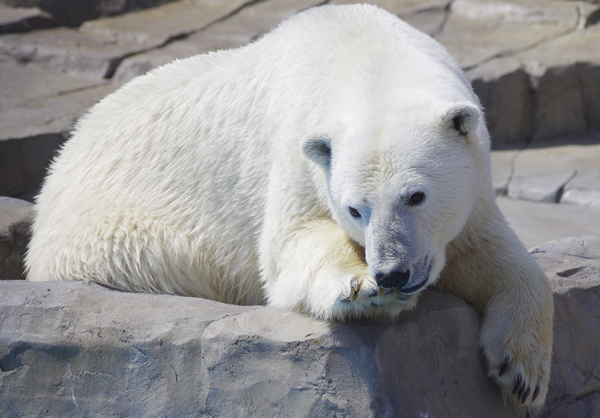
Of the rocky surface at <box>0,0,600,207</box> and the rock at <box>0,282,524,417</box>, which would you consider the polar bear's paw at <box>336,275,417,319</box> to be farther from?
the rocky surface at <box>0,0,600,207</box>

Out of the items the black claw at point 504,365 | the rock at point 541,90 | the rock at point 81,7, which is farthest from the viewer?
the rock at point 81,7

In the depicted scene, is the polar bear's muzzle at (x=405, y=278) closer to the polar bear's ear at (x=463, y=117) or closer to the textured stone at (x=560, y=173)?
the polar bear's ear at (x=463, y=117)

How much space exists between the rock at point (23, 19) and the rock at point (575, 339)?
25.2ft

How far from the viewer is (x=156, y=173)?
337 centimetres

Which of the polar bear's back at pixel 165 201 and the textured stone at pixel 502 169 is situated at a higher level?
the polar bear's back at pixel 165 201

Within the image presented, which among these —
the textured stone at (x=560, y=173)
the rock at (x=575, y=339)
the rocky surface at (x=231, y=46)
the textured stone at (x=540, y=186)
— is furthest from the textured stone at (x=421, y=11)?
the rock at (x=575, y=339)

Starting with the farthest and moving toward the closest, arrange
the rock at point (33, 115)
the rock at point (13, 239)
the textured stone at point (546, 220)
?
1. the rock at point (33, 115)
2. the textured stone at point (546, 220)
3. the rock at point (13, 239)

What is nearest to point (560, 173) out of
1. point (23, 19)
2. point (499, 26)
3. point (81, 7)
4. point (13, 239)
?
point (499, 26)

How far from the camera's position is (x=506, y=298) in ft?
8.63

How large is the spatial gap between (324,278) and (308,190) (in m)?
0.46

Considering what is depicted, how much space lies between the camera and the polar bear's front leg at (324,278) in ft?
7.29

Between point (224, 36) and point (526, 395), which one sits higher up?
point (526, 395)

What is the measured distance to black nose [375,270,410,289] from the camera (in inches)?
82.3

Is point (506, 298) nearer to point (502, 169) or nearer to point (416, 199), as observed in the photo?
point (416, 199)
